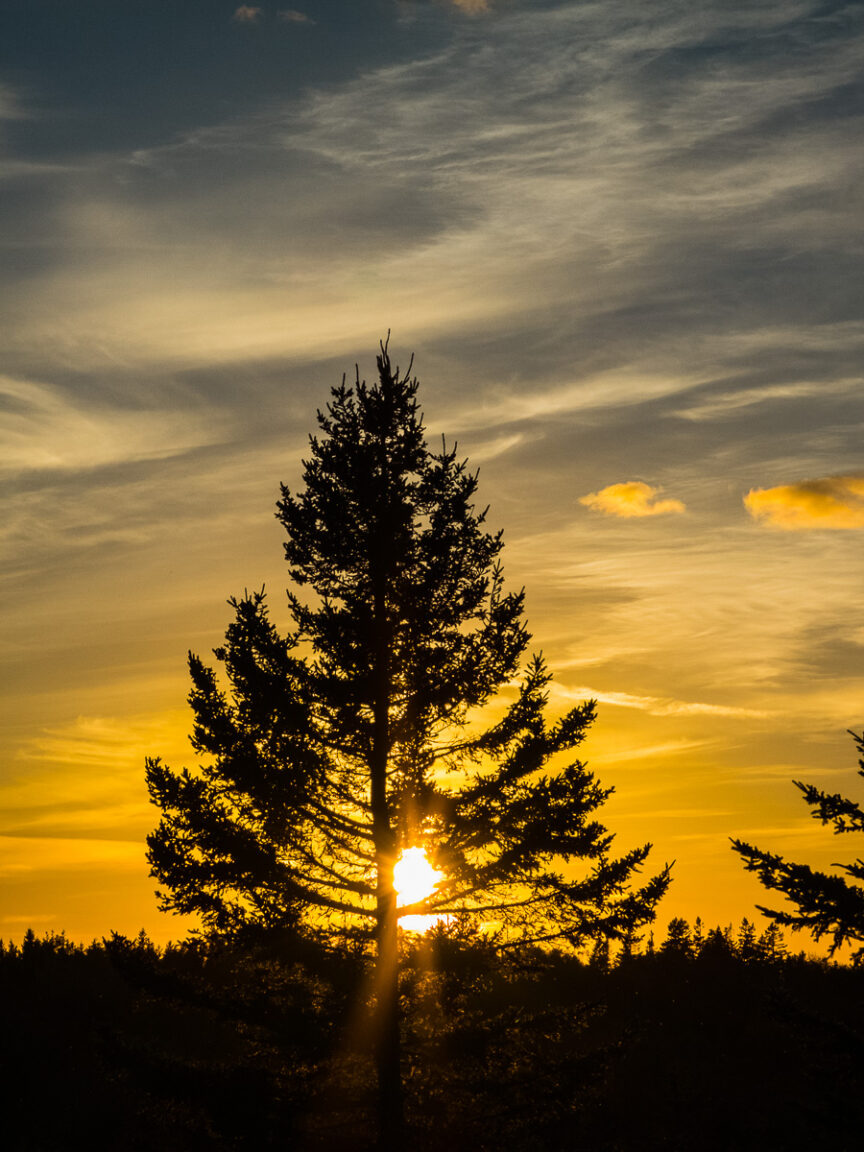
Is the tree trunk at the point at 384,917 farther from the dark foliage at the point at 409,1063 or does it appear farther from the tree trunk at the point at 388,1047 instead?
the dark foliage at the point at 409,1063

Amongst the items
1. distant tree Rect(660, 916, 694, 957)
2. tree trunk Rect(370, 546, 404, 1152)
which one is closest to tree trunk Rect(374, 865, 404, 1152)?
tree trunk Rect(370, 546, 404, 1152)

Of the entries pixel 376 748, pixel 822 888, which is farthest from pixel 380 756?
pixel 822 888

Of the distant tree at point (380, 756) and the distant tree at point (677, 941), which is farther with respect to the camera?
the distant tree at point (677, 941)

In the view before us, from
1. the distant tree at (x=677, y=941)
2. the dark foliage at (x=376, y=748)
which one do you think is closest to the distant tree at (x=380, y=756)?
the dark foliage at (x=376, y=748)

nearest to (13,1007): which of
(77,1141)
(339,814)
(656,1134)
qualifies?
(77,1141)

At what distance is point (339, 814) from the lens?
20.9 m

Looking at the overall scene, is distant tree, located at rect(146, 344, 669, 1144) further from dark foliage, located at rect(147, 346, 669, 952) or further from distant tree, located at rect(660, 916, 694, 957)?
distant tree, located at rect(660, 916, 694, 957)

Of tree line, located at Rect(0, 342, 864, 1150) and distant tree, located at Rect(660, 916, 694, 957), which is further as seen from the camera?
distant tree, located at Rect(660, 916, 694, 957)

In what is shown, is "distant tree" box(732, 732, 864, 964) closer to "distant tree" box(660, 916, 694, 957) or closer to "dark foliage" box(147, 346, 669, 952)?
"dark foliage" box(147, 346, 669, 952)

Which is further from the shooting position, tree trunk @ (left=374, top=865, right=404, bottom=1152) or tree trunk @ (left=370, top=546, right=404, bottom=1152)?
tree trunk @ (left=370, top=546, right=404, bottom=1152)

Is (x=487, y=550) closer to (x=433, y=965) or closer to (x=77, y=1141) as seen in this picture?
(x=433, y=965)

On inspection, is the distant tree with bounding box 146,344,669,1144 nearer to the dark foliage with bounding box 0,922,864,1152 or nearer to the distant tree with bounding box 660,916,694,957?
the dark foliage with bounding box 0,922,864,1152

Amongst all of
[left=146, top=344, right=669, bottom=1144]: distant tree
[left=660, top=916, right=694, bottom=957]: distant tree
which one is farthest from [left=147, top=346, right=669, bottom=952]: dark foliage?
[left=660, top=916, right=694, bottom=957]: distant tree

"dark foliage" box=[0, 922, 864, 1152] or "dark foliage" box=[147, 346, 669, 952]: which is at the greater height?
"dark foliage" box=[147, 346, 669, 952]
